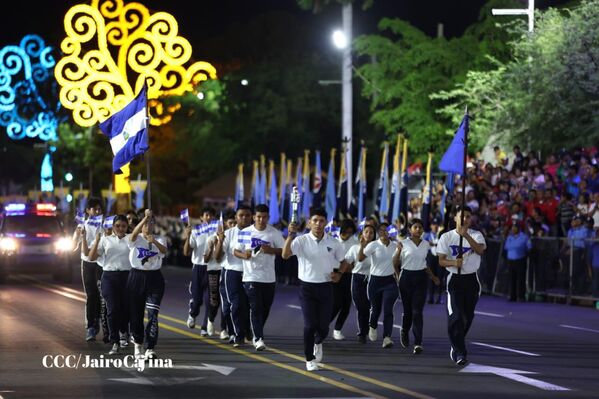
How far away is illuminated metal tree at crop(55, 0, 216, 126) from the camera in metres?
42.5

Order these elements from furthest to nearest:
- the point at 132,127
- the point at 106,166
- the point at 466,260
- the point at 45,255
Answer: the point at 106,166, the point at 45,255, the point at 132,127, the point at 466,260

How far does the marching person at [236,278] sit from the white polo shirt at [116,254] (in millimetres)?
1469

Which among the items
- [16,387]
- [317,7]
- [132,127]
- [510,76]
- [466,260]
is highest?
[317,7]

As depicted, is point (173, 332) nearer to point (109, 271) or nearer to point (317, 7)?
point (109, 271)

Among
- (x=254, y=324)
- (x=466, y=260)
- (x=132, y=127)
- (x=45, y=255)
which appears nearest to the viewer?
(x=466, y=260)

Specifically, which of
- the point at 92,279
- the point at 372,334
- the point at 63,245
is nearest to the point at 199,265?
the point at 92,279

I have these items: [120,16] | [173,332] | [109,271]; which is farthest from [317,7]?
[109,271]

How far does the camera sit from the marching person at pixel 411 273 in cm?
1962

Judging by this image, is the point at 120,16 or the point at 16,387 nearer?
the point at 16,387

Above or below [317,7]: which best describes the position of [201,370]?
below

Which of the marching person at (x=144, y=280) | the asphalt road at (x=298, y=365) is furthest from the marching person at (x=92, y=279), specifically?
the marching person at (x=144, y=280)

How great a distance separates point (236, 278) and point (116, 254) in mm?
1926

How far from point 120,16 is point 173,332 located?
25.3 metres

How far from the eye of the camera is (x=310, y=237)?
17.1 meters
